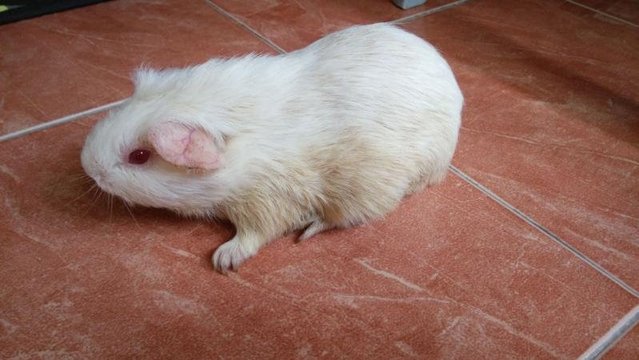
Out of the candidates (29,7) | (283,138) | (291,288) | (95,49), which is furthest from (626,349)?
(29,7)

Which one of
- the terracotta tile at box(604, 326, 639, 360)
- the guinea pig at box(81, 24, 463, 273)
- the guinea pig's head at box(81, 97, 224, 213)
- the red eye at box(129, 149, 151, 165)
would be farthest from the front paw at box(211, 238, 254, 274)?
the terracotta tile at box(604, 326, 639, 360)

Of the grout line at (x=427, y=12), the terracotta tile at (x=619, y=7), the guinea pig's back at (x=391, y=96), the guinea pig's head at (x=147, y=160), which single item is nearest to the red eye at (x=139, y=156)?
the guinea pig's head at (x=147, y=160)

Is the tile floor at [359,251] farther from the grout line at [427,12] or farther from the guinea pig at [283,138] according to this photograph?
the grout line at [427,12]

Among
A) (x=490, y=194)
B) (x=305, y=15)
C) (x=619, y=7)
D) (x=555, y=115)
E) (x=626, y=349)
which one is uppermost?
(x=619, y=7)

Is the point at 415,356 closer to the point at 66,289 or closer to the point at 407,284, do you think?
the point at 407,284

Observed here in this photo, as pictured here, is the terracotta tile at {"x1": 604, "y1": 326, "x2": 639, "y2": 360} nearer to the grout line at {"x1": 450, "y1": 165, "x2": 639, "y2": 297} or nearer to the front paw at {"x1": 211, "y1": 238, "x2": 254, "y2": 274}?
the grout line at {"x1": 450, "y1": 165, "x2": 639, "y2": 297}

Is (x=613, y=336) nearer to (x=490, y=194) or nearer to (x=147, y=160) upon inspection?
(x=490, y=194)
